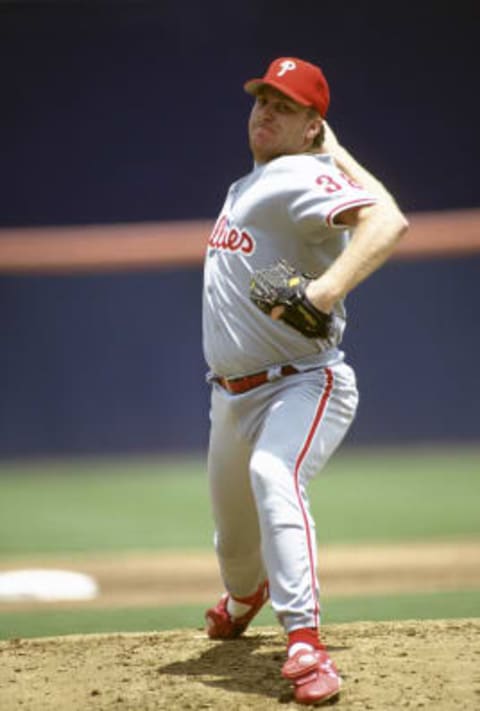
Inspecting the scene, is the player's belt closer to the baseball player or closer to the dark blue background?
the baseball player

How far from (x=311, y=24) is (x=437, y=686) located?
8632mm

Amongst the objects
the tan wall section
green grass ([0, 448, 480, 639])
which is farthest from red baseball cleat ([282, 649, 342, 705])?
the tan wall section

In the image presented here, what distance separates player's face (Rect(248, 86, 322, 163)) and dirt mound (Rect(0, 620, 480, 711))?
4.17 feet

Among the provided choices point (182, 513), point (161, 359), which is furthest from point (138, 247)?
point (182, 513)

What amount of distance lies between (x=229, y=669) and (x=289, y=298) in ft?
3.16

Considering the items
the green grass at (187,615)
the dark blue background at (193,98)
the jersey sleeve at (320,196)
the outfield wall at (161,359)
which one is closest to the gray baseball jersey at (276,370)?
the jersey sleeve at (320,196)

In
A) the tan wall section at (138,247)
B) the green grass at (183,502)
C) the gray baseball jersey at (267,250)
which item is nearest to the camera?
the gray baseball jersey at (267,250)

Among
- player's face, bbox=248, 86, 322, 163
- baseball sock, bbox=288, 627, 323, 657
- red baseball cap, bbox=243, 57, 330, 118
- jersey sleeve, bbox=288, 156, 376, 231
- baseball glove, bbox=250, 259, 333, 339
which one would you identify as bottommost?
baseball sock, bbox=288, 627, 323, 657

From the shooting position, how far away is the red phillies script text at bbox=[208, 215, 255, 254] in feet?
10.2

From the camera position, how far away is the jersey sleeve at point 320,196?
9.62 ft

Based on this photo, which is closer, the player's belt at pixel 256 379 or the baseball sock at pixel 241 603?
the player's belt at pixel 256 379

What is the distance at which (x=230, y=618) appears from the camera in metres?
3.57

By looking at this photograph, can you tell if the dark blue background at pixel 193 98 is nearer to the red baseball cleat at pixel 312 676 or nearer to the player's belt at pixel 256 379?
the player's belt at pixel 256 379

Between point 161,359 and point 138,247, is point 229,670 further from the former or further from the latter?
point 161,359
